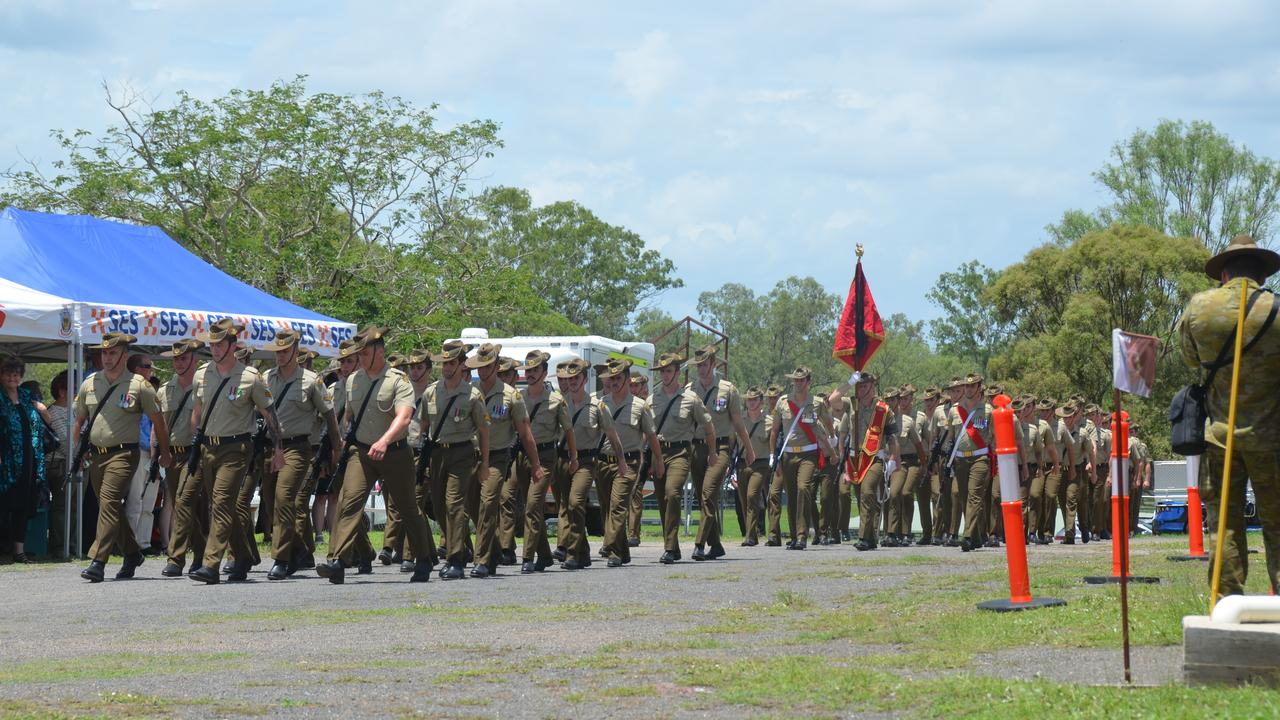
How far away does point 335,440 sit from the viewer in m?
16.6

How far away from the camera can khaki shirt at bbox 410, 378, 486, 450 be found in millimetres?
15656

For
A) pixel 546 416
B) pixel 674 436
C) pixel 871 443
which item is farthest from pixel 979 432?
pixel 546 416

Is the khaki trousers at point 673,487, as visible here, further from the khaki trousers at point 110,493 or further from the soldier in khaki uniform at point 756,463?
the khaki trousers at point 110,493

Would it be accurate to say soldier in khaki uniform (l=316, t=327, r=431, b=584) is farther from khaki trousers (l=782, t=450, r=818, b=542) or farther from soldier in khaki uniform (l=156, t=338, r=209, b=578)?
khaki trousers (l=782, t=450, r=818, b=542)

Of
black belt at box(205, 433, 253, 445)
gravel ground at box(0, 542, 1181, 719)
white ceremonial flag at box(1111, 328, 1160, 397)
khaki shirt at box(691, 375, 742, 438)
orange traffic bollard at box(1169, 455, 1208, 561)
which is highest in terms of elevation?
khaki shirt at box(691, 375, 742, 438)

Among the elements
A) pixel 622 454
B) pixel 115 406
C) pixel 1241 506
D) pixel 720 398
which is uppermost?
pixel 720 398

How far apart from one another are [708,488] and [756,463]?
4958 millimetres

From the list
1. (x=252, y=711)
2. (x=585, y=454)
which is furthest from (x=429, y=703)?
(x=585, y=454)

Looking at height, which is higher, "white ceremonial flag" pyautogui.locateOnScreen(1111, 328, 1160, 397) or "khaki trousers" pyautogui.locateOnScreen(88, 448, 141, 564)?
"white ceremonial flag" pyautogui.locateOnScreen(1111, 328, 1160, 397)

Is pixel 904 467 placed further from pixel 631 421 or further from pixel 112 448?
pixel 112 448

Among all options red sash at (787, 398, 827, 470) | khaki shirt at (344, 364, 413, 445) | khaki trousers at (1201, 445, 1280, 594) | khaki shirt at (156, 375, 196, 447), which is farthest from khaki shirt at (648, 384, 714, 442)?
khaki trousers at (1201, 445, 1280, 594)

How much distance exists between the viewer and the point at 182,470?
17.4 meters

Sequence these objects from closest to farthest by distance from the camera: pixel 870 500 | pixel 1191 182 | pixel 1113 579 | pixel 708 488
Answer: pixel 1113 579, pixel 708 488, pixel 870 500, pixel 1191 182

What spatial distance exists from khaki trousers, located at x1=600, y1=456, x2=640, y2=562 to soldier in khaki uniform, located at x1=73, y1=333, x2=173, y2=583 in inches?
168
